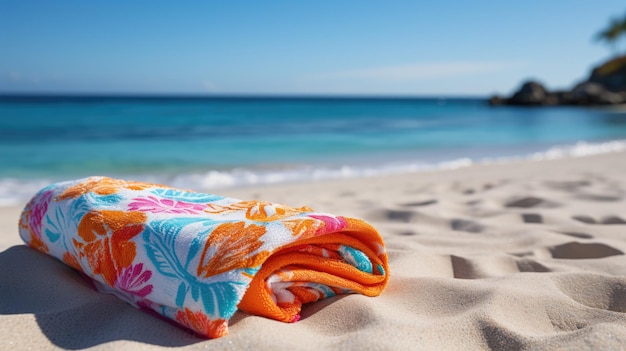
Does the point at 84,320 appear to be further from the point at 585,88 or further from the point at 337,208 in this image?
the point at 585,88

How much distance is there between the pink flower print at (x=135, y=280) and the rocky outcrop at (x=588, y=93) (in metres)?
44.1

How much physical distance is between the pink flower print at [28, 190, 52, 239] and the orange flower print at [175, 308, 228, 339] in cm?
99

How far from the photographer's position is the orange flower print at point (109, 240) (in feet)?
5.75

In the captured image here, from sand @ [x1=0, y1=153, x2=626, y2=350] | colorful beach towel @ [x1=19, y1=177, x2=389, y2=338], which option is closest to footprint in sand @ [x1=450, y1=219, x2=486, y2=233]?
sand @ [x1=0, y1=153, x2=626, y2=350]

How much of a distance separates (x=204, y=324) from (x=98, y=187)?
2.89ft

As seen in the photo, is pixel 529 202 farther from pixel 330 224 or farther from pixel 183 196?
pixel 183 196

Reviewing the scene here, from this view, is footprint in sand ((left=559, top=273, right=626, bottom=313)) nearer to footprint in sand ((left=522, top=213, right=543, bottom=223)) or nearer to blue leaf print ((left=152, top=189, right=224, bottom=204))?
footprint in sand ((left=522, top=213, right=543, bottom=223))

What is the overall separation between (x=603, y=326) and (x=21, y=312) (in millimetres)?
1876

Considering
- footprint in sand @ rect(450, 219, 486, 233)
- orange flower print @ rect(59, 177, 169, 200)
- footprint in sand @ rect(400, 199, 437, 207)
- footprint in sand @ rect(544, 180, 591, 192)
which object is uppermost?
orange flower print @ rect(59, 177, 169, 200)

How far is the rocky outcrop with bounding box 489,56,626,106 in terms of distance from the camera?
40.1m

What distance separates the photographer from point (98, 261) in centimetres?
184

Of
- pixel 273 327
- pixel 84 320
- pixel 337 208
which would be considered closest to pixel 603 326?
pixel 273 327

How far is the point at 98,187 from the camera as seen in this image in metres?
2.10

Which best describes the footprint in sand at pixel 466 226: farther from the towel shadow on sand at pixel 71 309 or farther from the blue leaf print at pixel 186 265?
the blue leaf print at pixel 186 265
